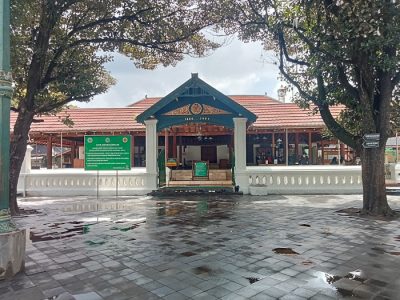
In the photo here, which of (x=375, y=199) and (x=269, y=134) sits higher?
(x=269, y=134)

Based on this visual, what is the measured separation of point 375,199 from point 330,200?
3.09m

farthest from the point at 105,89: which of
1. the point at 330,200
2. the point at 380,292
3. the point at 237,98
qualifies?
the point at 237,98

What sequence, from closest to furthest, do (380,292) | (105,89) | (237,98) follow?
(380,292) → (105,89) → (237,98)

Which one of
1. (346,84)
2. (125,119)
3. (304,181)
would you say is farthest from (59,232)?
(125,119)

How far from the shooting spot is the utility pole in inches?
169

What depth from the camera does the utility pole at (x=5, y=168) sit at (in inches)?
169

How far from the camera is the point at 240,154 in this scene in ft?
45.8

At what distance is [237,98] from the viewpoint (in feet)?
95.5

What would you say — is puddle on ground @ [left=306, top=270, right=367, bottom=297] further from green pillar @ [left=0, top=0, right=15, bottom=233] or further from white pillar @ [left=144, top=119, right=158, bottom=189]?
white pillar @ [left=144, top=119, right=158, bottom=189]

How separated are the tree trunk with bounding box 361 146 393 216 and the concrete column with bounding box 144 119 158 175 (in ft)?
27.7

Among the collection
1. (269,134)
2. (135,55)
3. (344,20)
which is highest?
(135,55)

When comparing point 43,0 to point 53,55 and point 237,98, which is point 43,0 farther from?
point 237,98

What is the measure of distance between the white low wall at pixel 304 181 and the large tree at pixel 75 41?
634 centimetres

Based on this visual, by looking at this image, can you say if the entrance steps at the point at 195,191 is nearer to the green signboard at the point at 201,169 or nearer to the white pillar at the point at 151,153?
the white pillar at the point at 151,153
